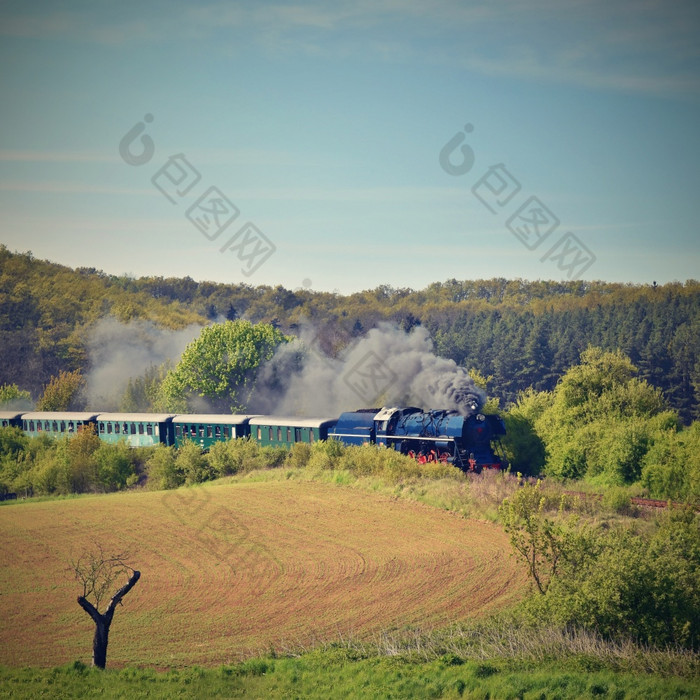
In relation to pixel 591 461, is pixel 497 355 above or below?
above

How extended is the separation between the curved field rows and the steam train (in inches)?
180

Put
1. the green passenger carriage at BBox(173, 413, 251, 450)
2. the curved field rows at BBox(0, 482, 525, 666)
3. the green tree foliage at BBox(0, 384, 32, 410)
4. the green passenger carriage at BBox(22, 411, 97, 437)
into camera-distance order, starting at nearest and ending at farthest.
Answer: the curved field rows at BBox(0, 482, 525, 666) → the green passenger carriage at BBox(173, 413, 251, 450) → the green passenger carriage at BBox(22, 411, 97, 437) → the green tree foliage at BBox(0, 384, 32, 410)

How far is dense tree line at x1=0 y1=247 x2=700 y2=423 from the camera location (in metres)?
79.1

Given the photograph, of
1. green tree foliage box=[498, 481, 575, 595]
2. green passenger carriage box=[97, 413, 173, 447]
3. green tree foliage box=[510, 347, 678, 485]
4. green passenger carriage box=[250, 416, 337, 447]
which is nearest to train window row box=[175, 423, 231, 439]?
green passenger carriage box=[97, 413, 173, 447]

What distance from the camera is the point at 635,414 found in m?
36.9

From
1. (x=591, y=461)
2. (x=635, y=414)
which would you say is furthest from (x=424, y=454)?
(x=635, y=414)

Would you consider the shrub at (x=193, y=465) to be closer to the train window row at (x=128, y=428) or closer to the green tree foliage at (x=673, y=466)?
the train window row at (x=128, y=428)

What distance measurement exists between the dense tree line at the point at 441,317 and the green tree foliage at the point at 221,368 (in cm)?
3037

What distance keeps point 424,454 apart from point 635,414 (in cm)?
994

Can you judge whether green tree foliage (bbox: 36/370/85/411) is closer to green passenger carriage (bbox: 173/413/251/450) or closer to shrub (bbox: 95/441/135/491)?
green passenger carriage (bbox: 173/413/251/450)

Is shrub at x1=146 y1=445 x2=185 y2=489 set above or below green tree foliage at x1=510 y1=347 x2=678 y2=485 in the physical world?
below

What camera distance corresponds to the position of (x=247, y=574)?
22547mm

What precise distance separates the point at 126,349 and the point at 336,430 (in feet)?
245

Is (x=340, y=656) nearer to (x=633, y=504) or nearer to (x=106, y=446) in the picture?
(x=633, y=504)
